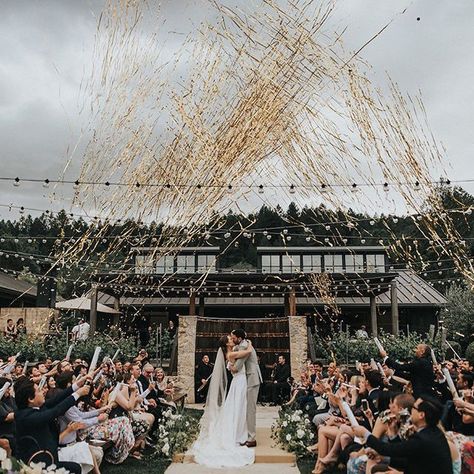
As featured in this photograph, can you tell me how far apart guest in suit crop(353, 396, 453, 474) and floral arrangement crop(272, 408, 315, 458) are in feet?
14.2

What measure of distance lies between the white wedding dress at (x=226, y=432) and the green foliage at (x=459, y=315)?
59.5 feet

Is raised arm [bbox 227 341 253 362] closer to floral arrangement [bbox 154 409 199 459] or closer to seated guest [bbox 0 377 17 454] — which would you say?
floral arrangement [bbox 154 409 199 459]

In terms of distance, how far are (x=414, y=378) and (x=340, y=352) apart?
9.53 metres

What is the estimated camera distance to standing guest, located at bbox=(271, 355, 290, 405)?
590 inches

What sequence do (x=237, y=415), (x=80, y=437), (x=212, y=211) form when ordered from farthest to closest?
(x=237, y=415) → (x=212, y=211) → (x=80, y=437)

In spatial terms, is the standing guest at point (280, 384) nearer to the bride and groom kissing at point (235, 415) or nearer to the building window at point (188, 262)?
the bride and groom kissing at point (235, 415)

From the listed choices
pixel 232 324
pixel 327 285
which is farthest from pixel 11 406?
pixel 327 285

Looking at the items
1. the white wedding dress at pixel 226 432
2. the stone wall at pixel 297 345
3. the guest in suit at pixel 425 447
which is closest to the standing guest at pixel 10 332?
the stone wall at pixel 297 345

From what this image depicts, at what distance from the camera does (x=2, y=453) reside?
3529 millimetres

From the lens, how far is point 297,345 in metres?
15.6

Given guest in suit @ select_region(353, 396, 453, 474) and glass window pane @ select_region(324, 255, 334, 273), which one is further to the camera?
glass window pane @ select_region(324, 255, 334, 273)

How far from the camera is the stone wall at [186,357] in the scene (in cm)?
1535

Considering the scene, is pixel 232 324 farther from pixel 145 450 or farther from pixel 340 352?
pixel 145 450

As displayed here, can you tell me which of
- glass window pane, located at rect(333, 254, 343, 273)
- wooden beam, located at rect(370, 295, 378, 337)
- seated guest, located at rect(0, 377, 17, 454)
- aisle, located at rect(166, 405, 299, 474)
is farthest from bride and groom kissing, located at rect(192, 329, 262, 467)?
glass window pane, located at rect(333, 254, 343, 273)
